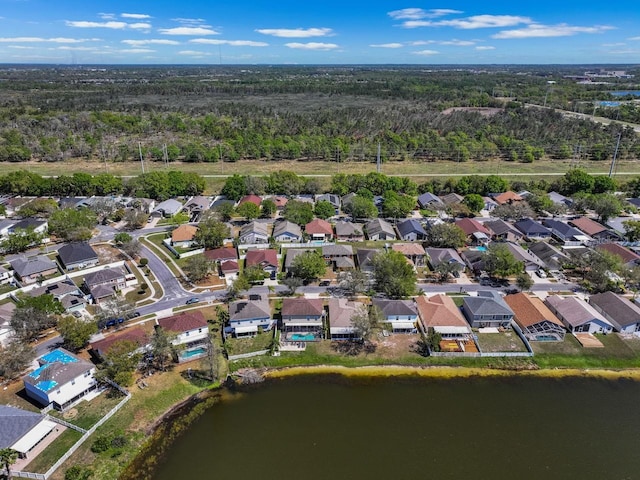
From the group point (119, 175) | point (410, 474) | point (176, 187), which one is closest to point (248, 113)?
point (119, 175)

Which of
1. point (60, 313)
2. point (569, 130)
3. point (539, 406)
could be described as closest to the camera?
point (539, 406)

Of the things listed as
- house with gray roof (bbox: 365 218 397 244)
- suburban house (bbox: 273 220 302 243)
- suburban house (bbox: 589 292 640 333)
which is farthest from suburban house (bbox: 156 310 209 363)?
suburban house (bbox: 589 292 640 333)

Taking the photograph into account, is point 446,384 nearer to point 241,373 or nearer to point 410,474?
point 410,474

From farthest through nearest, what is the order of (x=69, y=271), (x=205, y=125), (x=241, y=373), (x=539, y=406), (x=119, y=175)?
(x=205, y=125), (x=119, y=175), (x=69, y=271), (x=241, y=373), (x=539, y=406)

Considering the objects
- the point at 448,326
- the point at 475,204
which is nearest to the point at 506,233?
the point at 475,204

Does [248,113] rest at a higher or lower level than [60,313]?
higher

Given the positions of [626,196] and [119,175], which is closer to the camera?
[626,196]

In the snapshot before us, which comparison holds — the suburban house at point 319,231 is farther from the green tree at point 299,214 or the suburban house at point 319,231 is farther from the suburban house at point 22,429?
the suburban house at point 22,429
